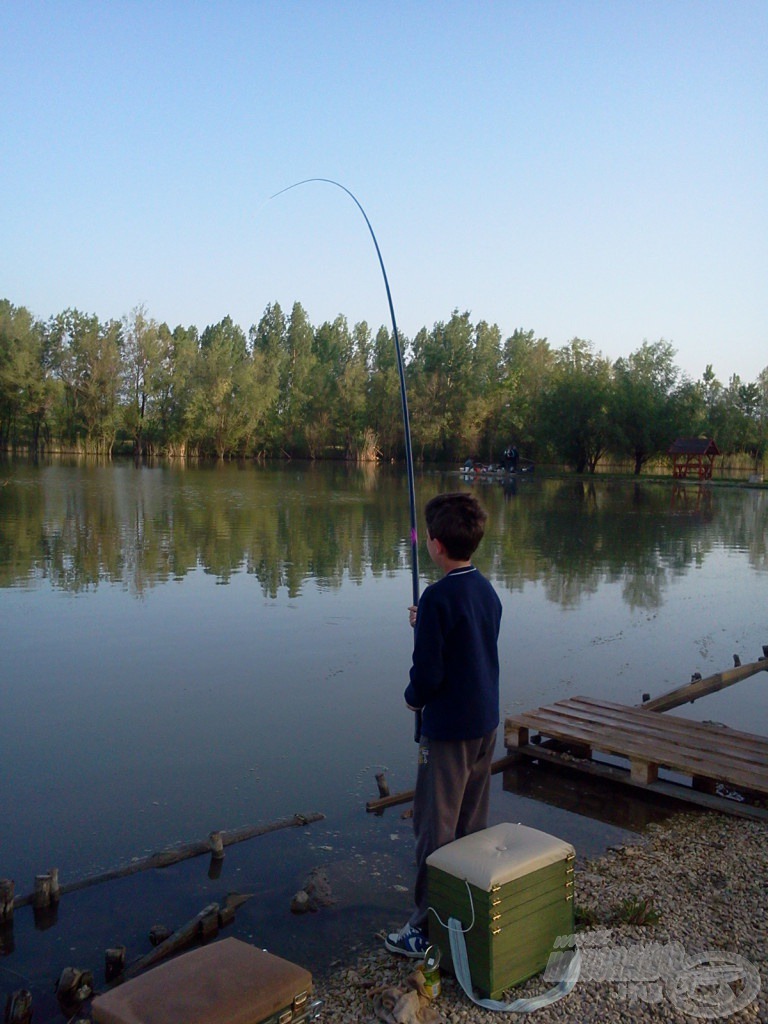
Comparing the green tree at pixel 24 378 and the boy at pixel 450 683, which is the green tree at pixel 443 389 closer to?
the green tree at pixel 24 378

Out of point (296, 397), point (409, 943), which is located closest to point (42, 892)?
point (409, 943)

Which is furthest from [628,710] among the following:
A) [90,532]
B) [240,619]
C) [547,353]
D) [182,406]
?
[547,353]

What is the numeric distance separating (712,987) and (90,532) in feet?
73.0

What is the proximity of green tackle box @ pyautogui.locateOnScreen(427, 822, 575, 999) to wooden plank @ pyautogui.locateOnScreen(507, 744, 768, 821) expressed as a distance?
307 cm

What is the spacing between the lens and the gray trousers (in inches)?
175

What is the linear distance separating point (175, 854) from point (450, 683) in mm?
2806

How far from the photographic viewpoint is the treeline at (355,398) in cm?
7312

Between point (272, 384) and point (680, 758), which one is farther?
point (272, 384)

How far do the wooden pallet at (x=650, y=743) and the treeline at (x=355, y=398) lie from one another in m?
65.4

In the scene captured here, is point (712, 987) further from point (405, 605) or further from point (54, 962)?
point (405, 605)

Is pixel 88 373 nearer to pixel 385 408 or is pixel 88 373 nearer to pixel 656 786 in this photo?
pixel 385 408

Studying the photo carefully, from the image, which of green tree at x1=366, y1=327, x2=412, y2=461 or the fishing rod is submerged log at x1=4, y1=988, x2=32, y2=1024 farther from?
green tree at x1=366, y1=327, x2=412, y2=461

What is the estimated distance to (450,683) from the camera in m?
4.42

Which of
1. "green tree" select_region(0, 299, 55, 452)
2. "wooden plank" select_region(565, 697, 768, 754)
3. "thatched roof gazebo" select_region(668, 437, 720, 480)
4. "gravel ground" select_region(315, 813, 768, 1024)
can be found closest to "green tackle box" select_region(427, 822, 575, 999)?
"gravel ground" select_region(315, 813, 768, 1024)
